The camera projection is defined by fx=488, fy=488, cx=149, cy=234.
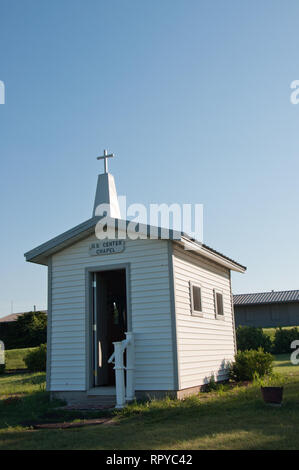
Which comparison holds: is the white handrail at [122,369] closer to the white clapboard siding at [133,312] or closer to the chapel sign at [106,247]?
the white clapboard siding at [133,312]

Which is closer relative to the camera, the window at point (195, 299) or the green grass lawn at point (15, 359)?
the window at point (195, 299)

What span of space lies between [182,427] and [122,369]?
9.38 ft

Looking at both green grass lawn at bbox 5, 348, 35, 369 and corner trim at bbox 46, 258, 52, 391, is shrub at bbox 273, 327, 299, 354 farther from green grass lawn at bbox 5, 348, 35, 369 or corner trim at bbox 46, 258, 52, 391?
corner trim at bbox 46, 258, 52, 391

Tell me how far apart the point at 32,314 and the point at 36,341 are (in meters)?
1.62

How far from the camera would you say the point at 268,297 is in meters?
42.3

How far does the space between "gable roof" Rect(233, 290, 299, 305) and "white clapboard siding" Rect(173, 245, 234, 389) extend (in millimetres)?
25054

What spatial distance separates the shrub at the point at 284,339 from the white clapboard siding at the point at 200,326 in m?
12.3

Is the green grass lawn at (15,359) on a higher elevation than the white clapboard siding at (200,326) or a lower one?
lower

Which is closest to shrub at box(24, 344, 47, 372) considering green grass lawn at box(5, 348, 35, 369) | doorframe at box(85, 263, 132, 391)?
green grass lawn at box(5, 348, 35, 369)

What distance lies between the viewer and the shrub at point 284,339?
2773 centimetres

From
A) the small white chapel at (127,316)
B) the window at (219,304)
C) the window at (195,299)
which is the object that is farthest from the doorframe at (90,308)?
the window at (219,304)

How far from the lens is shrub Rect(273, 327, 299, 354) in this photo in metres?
27.7
